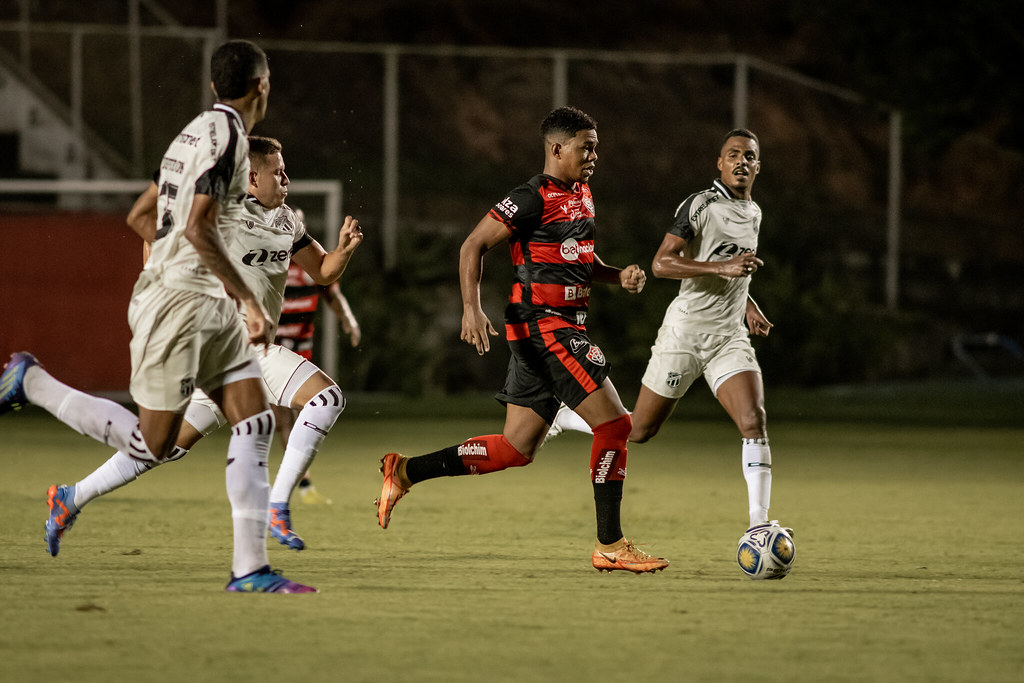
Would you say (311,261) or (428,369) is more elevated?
(311,261)

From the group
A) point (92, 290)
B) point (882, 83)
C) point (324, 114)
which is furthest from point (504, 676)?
point (324, 114)

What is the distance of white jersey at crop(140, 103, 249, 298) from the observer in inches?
234

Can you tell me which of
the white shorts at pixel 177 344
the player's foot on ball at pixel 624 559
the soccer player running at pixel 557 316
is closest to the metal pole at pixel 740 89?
the soccer player running at pixel 557 316

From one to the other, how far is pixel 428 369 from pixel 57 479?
9.97 m

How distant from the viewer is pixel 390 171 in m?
21.6

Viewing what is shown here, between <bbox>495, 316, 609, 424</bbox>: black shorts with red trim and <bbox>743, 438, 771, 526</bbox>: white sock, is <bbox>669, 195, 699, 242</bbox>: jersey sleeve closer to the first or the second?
<bbox>495, 316, 609, 424</bbox>: black shorts with red trim

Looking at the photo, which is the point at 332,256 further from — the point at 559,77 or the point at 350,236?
the point at 559,77

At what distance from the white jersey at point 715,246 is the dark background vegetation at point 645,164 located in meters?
11.7

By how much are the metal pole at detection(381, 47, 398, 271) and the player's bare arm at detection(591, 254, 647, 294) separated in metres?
13.9

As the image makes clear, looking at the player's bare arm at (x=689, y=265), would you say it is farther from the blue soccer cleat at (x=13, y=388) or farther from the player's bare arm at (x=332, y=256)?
the blue soccer cleat at (x=13, y=388)

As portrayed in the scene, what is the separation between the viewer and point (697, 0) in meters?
43.9

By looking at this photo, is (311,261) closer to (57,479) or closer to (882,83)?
(57,479)

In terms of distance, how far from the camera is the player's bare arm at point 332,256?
7.19m

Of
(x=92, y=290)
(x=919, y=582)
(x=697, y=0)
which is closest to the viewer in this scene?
(x=919, y=582)
